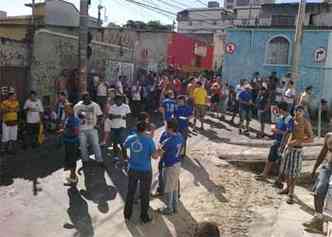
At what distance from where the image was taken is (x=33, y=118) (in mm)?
11867

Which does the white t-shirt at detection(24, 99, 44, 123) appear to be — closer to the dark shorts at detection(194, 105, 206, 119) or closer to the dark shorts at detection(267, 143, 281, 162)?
the dark shorts at detection(194, 105, 206, 119)

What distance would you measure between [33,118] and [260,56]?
1450 cm

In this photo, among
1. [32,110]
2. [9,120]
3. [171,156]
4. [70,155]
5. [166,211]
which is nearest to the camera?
[171,156]

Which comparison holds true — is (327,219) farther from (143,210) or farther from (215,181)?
(215,181)

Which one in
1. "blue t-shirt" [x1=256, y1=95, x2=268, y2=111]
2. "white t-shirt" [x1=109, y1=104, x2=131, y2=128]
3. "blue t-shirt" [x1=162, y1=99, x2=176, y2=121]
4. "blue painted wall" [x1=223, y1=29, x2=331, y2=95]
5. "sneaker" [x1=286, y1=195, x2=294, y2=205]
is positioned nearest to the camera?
"sneaker" [x1=286, y1=195, x2=294, y2=205]

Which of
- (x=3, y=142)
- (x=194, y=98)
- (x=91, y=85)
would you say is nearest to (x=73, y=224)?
(x=3, y=142)

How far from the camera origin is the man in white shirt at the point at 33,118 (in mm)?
11828

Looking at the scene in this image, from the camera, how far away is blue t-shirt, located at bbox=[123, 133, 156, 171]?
7141 millimetres

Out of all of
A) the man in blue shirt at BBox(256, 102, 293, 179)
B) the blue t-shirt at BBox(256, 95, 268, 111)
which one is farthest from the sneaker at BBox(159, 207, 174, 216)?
the blue t-shirt at BBox(256, 95, 268, 111)

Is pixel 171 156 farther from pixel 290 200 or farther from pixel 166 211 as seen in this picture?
pixel 290 200

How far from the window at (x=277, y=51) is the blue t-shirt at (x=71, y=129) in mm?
15815

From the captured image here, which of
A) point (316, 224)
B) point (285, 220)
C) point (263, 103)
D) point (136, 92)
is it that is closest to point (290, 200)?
point (285, 220)

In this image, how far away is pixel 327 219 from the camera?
646 cm

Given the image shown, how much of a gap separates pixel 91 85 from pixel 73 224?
34.7ft
